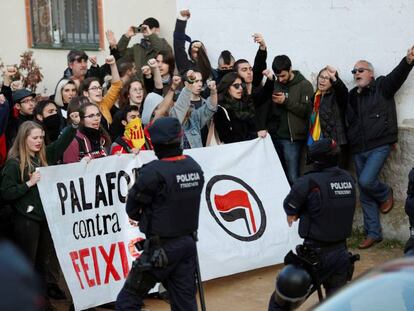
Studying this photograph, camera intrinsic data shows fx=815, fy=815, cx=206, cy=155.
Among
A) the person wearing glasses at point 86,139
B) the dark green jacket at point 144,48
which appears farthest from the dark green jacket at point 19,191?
the dark green jacket at point 144,48

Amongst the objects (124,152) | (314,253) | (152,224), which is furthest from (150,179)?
(124,152)

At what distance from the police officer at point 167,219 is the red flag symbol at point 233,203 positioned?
214cm

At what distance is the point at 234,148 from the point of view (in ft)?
28.4

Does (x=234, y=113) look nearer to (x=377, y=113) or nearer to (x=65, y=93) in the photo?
(x=377, y=113)

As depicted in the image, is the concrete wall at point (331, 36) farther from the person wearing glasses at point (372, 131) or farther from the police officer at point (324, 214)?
the police officer at point (324, 214)

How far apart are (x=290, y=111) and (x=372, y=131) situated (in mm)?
1043

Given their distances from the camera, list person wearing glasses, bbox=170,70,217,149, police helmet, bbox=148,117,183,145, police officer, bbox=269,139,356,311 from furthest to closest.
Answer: person wearing glasses, bbox=170,70,217,149 < police officer, bbox=269,139,356,311 < police helmet, bbox=148,117,183,145

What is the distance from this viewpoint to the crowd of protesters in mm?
7352

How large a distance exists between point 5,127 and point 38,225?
5.30ft

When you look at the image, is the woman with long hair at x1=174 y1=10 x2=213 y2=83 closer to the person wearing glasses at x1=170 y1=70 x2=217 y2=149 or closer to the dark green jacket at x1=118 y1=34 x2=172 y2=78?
A: the dark green jacket at x1=118 y1=34 x2=172 y2=78

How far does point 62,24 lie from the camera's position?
13.5 metres

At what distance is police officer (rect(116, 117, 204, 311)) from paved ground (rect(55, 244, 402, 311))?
154cm

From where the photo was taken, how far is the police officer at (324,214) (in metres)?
6.43

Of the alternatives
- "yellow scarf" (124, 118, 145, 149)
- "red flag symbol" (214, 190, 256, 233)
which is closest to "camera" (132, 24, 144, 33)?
"yellow scarf" (124, 118, 145, 149)
